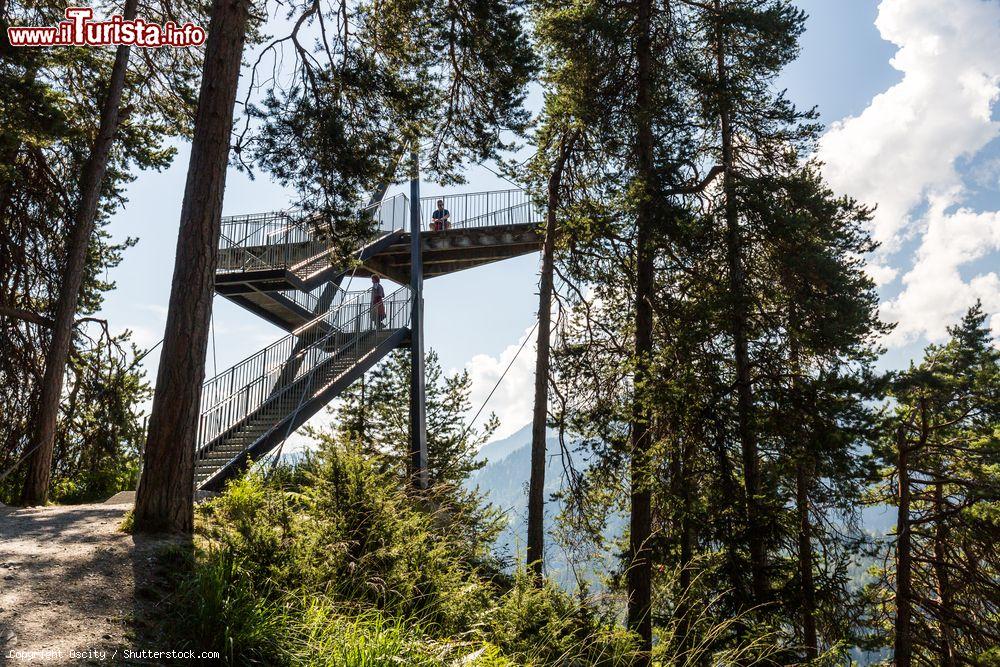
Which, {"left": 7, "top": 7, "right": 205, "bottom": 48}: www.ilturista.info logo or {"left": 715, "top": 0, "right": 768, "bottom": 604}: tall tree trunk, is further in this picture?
{"left": 7, "top": 7, "right": 205, "bottom": 48}: www.ilturista.info logo

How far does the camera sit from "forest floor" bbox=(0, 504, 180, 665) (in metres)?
3.72

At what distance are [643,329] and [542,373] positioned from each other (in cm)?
212

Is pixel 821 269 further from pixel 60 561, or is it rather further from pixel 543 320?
pixel 60 561

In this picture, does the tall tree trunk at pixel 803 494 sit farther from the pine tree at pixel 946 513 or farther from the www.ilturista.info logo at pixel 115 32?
the www.ilturista.info logo at pixel 115 32

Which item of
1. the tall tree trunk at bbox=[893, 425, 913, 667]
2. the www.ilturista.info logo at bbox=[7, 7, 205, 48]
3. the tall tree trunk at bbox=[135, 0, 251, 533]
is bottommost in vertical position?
the tall tree trunk at bbox=[893, 425, 913, 667]

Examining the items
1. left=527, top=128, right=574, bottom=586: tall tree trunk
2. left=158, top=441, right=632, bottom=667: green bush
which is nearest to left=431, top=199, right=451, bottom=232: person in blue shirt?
left=527, top=128, right=574, bottom=586: tall tree trunk

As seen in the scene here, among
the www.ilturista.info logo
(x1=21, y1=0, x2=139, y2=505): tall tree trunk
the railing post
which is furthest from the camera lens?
the railing post

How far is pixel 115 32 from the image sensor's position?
1127cm

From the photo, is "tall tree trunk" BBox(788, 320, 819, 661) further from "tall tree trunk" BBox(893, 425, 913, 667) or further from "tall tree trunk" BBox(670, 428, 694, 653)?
"tall tree trunk" BBox(670, 428, 694, 653)

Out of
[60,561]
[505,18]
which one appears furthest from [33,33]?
[60,561]

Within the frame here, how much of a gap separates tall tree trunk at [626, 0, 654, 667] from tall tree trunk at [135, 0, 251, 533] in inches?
238

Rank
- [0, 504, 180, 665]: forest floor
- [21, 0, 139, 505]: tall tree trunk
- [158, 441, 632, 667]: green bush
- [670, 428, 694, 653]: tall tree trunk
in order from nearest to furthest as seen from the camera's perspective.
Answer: [0, 504, 180, 665]: forest floor → [158, 441, 632, 667]: green bush → [670, 428, 694, 653]: tall tree trunk → [21, 0, 139, 505]: tall tree trunk

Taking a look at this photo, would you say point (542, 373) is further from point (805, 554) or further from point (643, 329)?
point (805, 554)

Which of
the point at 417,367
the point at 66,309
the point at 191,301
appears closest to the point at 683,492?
the point at 191,301
